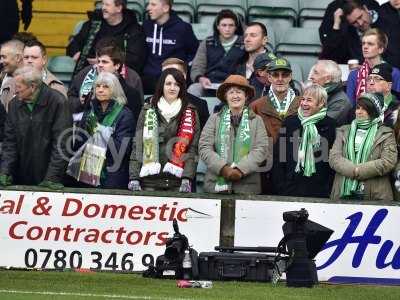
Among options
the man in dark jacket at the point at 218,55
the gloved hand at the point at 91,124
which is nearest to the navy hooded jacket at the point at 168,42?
the man in dark jacket at the point at 218,55

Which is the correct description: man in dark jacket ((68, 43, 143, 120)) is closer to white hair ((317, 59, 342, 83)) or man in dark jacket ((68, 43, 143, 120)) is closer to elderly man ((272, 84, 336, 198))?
elderly man ((272, 84, 336, 198))

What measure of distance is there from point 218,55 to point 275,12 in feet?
8.25

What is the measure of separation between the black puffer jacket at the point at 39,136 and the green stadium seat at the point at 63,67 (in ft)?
11.5

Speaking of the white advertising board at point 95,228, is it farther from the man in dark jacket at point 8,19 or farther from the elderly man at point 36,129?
the man in dark jacket at point 8,19

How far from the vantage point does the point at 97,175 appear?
15656 mm

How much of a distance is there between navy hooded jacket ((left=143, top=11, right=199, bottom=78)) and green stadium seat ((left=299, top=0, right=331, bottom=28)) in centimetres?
235

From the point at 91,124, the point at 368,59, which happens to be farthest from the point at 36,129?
the point at 368,59

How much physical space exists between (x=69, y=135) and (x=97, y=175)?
0.56 metres

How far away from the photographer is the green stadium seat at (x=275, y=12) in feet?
65.4

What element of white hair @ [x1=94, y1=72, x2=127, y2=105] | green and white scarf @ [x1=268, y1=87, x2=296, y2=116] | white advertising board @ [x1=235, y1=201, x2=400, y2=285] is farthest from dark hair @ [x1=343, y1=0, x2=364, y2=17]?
white advertising board @ [x1=235, y1=201, x2=400, y2=285]

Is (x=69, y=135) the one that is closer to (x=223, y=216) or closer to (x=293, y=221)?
(x=223, y=216)

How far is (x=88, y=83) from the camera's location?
16.5m

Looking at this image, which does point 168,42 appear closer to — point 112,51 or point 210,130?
point 112,51

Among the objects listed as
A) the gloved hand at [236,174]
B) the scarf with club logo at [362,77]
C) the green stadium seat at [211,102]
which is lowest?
the gloved hand at [236,174]
